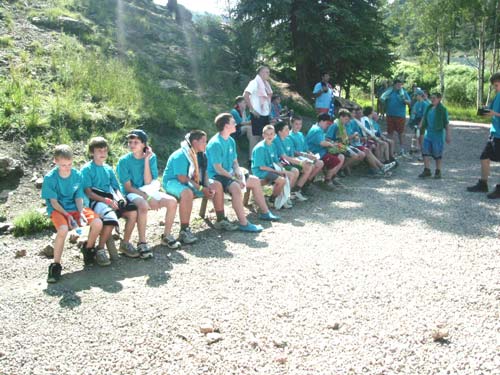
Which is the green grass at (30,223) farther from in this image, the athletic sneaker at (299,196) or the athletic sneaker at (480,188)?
the athletic sneaker at (480,188)

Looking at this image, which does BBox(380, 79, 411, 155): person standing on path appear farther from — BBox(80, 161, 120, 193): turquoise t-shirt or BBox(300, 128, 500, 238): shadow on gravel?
BBox(80, 161, 120, 193): turquoise t-shirt

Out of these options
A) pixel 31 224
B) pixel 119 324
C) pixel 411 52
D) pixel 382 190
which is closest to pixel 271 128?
pixel 382 190

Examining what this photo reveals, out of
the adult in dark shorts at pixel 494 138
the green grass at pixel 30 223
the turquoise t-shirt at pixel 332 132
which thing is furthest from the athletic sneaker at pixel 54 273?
the adult in dark shorts at pixel 494 138

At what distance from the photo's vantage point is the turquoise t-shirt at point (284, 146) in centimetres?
821

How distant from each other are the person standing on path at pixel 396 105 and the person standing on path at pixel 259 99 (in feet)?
14.7

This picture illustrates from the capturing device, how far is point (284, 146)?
8.34 metres

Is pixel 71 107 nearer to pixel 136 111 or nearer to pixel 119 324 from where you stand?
pixel 136 111

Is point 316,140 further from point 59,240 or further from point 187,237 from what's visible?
point 59,240

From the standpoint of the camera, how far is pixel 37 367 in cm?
335

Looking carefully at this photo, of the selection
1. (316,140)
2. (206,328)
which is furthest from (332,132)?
(206,328)

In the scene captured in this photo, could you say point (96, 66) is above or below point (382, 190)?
above

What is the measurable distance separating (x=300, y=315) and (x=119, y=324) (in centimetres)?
156

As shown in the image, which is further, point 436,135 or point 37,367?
point 436,135

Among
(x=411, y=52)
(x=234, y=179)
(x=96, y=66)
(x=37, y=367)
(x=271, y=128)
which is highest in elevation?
(x=411, y=52)
